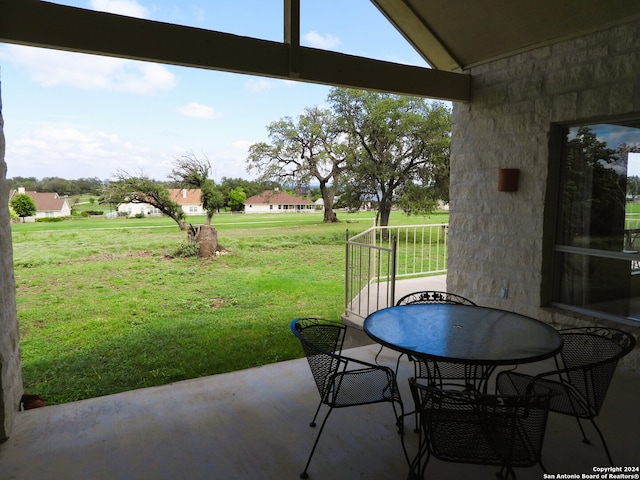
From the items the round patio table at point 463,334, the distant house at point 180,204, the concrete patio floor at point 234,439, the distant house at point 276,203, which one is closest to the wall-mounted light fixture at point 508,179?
the round patio table at point 463,334

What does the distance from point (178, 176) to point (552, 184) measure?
7.90 meters

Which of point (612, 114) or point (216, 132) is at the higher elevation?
point (216, 132)

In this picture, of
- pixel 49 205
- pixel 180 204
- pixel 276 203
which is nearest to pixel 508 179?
pixel 180 204

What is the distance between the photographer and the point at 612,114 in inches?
117

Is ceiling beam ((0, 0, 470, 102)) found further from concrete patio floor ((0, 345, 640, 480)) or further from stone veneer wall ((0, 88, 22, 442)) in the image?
concrete patio floor ((0, 345, 640, 480))

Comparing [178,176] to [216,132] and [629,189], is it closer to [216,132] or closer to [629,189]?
[216,132]

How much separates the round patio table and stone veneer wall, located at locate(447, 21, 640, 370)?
4.53 ft

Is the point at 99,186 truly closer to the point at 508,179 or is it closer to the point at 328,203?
the point at 328,203

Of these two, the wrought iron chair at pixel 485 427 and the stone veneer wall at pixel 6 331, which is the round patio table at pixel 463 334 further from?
the stone veneer wall at pixel 6 331

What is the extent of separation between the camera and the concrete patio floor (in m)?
1.94

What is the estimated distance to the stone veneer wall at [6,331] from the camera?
88.4 inches

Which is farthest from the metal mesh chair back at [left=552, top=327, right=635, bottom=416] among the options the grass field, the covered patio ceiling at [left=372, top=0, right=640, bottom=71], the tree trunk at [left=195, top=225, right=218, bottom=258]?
the tree trunk at [left=195, top=225, right=218, bottom=258]

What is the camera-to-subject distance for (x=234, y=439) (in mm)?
2213

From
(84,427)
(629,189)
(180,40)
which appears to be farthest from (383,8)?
(84,427)
